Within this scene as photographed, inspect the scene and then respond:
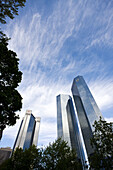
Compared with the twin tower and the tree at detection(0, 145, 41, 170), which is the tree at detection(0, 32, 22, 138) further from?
the twin tower

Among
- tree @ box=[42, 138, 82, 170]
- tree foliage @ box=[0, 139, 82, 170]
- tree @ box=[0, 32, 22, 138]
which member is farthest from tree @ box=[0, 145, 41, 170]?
tree @ box=[0, 32, 22, 138]

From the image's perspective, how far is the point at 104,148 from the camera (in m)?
15.0

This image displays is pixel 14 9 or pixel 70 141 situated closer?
pixel 14 9

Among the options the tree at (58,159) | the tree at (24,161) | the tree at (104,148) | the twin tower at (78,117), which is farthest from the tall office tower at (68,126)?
the tree at (104,148)

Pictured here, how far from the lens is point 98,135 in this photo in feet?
54.1

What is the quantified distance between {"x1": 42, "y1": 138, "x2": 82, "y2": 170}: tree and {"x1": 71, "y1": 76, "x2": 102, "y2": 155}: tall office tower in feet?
296

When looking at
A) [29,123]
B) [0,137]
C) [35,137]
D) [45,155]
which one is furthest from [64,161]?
[35,137]

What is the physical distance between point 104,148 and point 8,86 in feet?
56.0

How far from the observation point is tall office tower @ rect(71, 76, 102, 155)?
332 ft

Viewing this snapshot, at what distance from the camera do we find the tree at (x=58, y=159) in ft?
58.3

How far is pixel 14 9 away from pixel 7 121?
12.8 meters

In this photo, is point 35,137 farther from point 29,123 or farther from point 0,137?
point 0,137

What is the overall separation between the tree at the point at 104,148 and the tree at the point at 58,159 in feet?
17.1

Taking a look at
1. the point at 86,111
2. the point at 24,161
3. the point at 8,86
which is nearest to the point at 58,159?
the point at 24,161
